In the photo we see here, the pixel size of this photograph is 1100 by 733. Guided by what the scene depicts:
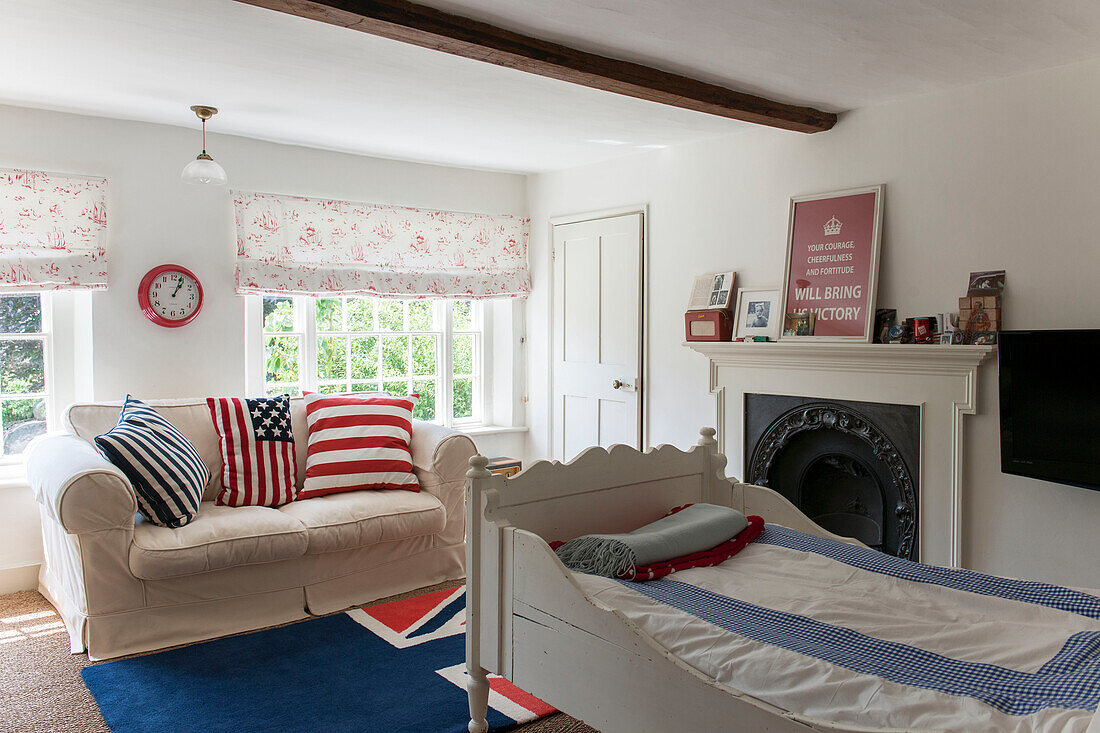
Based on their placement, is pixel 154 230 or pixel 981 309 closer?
pixel 981 309

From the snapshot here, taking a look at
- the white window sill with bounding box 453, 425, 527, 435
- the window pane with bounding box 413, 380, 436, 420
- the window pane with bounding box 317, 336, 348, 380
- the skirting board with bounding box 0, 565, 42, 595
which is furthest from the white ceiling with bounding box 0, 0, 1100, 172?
the skirting board with bounding box 0, 565, 42, 595

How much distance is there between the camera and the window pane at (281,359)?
15.2 feet

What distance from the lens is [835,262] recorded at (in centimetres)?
369

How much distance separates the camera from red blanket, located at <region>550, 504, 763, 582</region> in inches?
89.5

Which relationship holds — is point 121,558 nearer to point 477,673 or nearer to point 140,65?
point 477,673

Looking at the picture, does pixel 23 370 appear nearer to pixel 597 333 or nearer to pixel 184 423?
pixel 184 423

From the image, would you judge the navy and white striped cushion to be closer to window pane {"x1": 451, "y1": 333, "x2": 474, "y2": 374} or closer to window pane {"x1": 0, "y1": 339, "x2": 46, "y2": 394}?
window pane {"x1": 0, "y1": 339, "x2": 46, "y2": 394}

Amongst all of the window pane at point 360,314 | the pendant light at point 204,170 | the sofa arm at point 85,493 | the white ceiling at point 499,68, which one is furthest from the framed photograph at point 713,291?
the sofa arm at point 85,493

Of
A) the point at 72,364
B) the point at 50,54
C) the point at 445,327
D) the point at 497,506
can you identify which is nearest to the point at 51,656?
the point at 72,364

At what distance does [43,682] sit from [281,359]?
7.12 feet

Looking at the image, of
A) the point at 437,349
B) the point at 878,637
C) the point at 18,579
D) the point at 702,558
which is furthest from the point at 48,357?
the point at 878,637

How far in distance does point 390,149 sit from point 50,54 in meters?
1.92

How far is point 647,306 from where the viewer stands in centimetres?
465

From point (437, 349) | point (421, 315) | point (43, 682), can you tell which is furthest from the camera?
point (437, 349)
